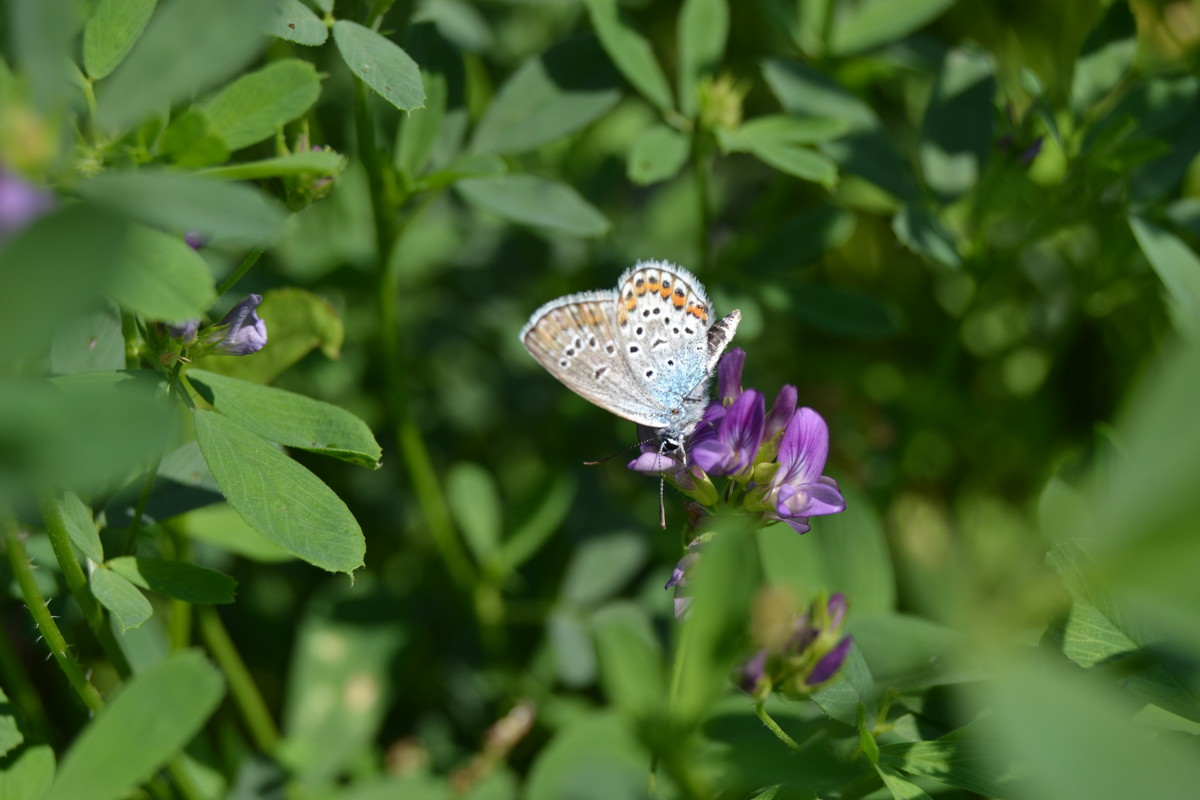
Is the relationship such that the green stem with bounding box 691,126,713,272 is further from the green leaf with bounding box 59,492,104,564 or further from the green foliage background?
the green leaf with bounding box 59,492,104,564

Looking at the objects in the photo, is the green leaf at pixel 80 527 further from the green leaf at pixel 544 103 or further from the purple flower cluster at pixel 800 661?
the green leaf at pixel 544 103

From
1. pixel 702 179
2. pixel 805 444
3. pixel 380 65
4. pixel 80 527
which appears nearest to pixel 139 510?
pixel 80 527

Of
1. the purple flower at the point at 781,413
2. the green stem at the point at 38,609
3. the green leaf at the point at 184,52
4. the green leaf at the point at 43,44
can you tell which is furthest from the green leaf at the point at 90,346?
the purple flower at the point at 781,413

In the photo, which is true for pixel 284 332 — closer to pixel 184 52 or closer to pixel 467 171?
pixel 467 171

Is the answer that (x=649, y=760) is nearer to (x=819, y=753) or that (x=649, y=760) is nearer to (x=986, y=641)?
(x=819, y=753)

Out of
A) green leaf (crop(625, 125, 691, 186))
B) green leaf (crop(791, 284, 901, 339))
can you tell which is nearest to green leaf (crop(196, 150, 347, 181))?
green leaf (crop(625, 125, 691, 186))
